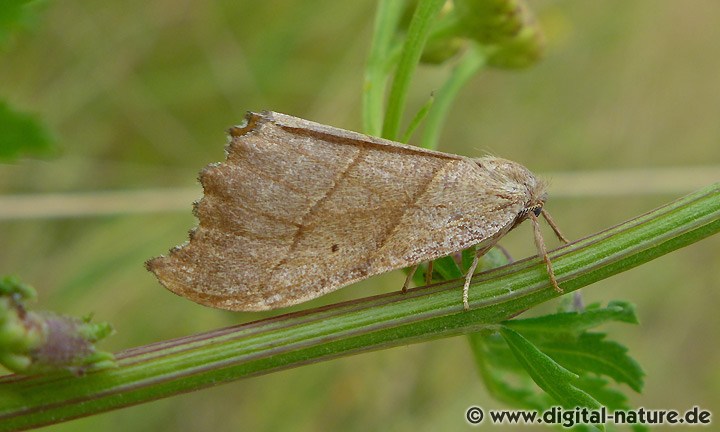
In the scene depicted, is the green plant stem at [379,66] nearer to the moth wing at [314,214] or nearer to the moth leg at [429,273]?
the moth wing at [314,214]

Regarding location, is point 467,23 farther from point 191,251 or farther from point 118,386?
point 118,386

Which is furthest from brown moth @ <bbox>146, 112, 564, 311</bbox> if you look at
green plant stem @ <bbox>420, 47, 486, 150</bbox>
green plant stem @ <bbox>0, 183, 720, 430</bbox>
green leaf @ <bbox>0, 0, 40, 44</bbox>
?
green leaf @ <bbox>0, 0, 40, 44</bbox>

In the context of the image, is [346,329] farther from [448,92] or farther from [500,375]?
[448,92]

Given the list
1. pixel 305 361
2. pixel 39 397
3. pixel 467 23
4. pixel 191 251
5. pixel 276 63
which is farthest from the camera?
pixel 276 63

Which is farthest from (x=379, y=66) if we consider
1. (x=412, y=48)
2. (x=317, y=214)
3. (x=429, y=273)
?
(x=429, y=273)

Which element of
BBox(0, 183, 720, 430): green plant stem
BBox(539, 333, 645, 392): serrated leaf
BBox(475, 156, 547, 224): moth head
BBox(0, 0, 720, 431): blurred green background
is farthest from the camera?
BBox(0, 0, 720, 431): blurred green background

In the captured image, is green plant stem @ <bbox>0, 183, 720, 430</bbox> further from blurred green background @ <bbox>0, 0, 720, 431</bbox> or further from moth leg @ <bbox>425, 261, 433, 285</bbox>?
blurred green background @ <bbox>0, 0, 720, 431</bbox>

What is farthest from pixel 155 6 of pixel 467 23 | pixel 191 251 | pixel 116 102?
pixel 191 251
